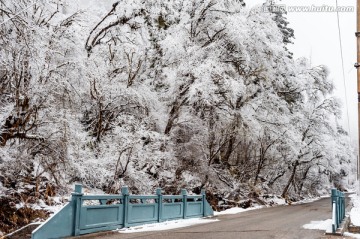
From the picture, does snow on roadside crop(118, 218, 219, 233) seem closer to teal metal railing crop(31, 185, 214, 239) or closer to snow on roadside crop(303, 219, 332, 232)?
teal metal railing crop(31, 185, 214, 239)

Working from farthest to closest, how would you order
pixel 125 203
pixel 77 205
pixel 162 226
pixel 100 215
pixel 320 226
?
pixel 320 226
pixel 162 226
pixel 125 203
pixel 100 215
pixel 77 205

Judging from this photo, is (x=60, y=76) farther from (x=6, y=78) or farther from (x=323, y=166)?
(x=323, y=166)

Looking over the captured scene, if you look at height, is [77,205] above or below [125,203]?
above

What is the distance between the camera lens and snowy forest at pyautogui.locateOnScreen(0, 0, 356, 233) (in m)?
12.2

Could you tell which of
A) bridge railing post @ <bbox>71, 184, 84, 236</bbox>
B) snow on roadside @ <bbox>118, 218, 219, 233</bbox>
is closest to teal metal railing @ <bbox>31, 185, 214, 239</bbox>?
bridge railing post @ <bbox>71, 184, 84, 236</bbox>

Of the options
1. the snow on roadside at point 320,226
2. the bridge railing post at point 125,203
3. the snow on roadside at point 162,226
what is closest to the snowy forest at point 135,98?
the bridge railing post at point 125,203

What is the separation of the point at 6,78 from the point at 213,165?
14.4m

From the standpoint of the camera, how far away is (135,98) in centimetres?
1831

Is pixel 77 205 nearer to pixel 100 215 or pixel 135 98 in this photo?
pixel 100 215

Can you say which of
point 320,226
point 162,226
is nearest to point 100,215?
point 162,226

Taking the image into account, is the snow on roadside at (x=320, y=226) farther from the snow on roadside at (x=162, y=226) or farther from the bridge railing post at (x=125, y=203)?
the bridge railing post at (x=125, y=203)

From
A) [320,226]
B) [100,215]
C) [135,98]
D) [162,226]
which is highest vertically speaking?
[135,98]

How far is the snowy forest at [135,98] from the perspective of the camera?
1222 centimetres

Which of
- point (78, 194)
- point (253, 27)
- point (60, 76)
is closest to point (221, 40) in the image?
point (253, 27)
